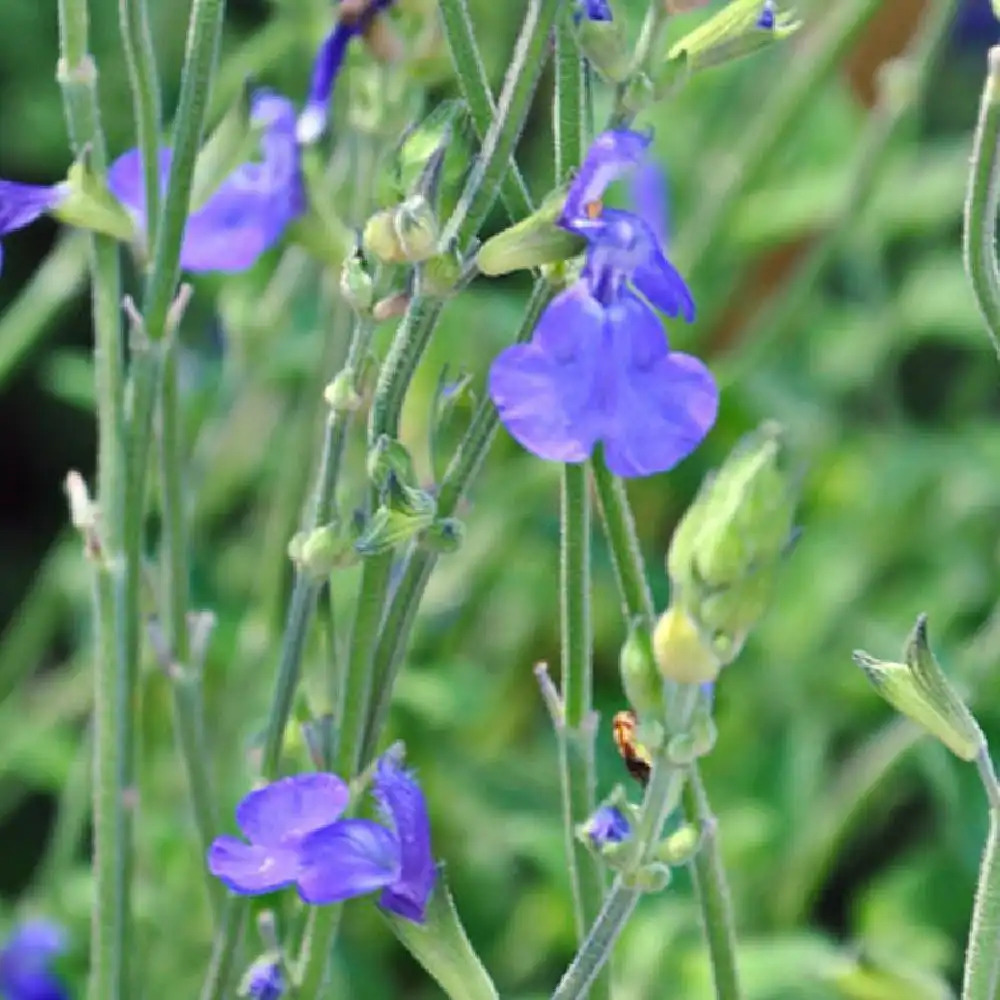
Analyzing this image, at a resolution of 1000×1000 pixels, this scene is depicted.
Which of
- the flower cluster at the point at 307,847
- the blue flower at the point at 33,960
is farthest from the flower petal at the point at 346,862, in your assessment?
the blue flower at the point at 33,960

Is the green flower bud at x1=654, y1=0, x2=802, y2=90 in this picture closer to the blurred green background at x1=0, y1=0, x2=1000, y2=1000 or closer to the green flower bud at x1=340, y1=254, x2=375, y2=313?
the green flower bud at x1=340, y1=254, x2=375, y2=313

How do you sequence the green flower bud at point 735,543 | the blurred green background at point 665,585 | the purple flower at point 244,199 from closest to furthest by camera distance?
the green flower bud at point 735,543 → the purple flower at point 244,199 → the blurred green background at point 665,585

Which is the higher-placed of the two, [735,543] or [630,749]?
[735,543]

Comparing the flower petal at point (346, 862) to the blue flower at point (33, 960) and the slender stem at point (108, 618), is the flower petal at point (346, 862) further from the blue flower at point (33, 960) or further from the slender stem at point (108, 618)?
the blue flower at point (33, 960)

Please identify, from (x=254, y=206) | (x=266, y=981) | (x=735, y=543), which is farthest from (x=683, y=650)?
(x=254, y=206)

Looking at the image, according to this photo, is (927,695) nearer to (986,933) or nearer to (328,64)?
(986,933)

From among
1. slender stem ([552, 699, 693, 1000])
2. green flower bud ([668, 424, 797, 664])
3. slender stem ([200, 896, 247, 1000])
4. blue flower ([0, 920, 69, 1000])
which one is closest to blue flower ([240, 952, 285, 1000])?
slender stem ([200, 896, 247, 1000])

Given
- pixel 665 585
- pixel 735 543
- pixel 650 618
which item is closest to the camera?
pixel 735 543
